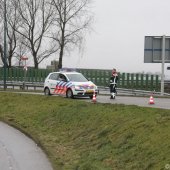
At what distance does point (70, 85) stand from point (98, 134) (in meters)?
15.1

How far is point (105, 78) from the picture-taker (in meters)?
50.0

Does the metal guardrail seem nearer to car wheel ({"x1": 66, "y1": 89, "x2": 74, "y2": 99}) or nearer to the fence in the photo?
the fence

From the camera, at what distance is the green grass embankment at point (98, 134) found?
10.5 m

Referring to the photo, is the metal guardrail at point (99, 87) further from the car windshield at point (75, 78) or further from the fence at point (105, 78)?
the car windshield at point (75, 78)

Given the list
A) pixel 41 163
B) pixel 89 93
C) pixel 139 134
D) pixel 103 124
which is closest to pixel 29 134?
pixel 103 124

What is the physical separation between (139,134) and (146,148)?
1491mm

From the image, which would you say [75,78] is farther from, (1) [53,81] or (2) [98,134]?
(2) [98,134]

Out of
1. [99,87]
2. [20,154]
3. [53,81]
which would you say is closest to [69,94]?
[53,81]

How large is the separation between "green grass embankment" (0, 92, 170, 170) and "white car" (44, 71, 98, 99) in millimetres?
5382

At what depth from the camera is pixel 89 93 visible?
29578mm

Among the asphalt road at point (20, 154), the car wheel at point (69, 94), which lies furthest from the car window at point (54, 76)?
the asphalt road at point (20, 154)

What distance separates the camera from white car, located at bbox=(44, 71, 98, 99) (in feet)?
96.2

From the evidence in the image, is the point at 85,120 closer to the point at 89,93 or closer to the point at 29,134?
the point at 29,134

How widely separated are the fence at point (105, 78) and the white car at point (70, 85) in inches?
595
